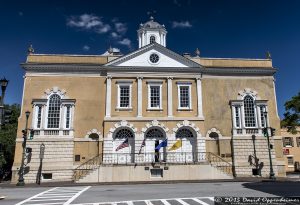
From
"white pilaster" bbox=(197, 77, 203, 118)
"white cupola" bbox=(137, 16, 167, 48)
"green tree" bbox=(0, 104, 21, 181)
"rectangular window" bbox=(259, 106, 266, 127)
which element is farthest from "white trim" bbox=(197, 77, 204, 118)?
"green tree" bbox=(0, 104, 21, 181)

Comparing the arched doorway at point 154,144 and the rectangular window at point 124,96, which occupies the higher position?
the rectangular window at point 124,96

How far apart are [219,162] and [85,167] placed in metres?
11.8

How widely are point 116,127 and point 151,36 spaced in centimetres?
1264

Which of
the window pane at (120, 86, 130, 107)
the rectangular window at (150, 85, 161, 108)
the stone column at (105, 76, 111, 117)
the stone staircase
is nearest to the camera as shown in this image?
the stone staircase

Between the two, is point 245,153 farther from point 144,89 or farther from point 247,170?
point 144,89

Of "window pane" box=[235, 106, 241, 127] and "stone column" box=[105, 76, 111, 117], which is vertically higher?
"stone column" box=[105, 76, 111, 117]

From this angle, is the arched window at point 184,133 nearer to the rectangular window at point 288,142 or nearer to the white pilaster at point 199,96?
the white pilaster at point 199,96

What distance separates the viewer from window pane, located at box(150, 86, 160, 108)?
28547 millimetres

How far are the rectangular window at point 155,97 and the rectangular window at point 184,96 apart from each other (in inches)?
77.0

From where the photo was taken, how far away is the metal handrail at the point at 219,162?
27281mm

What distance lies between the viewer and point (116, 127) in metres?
27.4

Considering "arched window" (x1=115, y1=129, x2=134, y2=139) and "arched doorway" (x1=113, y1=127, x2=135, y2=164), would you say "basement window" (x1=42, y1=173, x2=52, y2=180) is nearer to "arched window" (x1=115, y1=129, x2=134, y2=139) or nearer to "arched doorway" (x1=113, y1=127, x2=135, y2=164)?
"arched doorway" (x1=113, y1=127, x2=135, y2=164)

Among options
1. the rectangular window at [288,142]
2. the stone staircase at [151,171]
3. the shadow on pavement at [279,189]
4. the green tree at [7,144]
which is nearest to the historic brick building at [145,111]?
the stone staircase at [151,171]

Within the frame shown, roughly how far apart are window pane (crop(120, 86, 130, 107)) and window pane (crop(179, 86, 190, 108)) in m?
4.99
